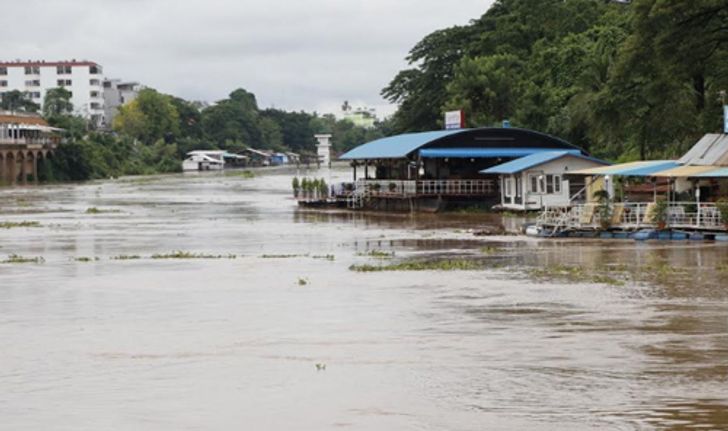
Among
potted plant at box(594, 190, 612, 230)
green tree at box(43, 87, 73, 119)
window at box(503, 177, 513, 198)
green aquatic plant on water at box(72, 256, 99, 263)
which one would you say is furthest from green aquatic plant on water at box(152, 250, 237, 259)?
green tree at box(43, 87, 73, 119)

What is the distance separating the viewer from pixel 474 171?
62.1 meters

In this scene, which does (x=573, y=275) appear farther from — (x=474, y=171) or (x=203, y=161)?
(x=203, y=161)

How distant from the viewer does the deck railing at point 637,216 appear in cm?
Answer: 3584

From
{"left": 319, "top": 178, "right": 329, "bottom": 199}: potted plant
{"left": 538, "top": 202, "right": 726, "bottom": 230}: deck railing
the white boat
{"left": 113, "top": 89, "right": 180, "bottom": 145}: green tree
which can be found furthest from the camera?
{"left": 113, "top": 89, "right": 180, "bottom": 145}: green tree

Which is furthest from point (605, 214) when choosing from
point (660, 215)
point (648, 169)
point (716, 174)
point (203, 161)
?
point (203, 161)

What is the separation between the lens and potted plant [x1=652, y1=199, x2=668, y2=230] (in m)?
36.8

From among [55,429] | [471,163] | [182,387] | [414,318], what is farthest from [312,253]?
[471,163]

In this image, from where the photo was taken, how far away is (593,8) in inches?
3361

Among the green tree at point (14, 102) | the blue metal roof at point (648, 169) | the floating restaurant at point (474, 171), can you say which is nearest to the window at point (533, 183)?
the floating restaurant at point (474, 171)

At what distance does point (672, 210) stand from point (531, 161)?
1712 centimetres

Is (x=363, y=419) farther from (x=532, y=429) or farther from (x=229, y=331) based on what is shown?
(x=229, y=331)

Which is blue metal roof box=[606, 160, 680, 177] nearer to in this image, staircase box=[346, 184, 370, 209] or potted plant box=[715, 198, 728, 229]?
potted plant box=[715, 198, 728, 229]

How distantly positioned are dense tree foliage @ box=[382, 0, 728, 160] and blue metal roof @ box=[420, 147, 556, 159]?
10.9ft

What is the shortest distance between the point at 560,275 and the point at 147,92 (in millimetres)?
174742
